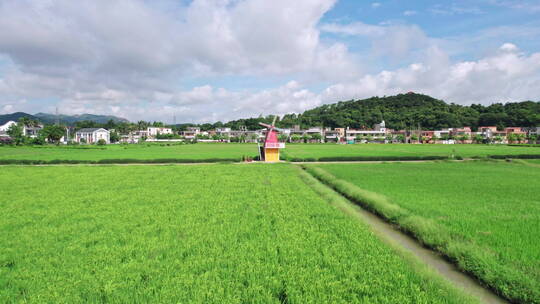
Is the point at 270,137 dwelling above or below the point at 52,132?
below

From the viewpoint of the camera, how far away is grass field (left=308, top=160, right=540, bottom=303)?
587cm

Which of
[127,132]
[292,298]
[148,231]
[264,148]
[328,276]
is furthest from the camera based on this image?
[127,132]

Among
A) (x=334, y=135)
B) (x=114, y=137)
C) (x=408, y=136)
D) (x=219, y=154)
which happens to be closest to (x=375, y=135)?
(x=408, y=136)

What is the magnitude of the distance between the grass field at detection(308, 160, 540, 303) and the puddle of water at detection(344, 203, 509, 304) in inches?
8.1

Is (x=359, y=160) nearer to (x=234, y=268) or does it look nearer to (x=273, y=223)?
(x=273, y=223)

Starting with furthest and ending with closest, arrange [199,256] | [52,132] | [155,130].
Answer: [155,130] → [52,132] → [199,256]

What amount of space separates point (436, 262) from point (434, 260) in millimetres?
127

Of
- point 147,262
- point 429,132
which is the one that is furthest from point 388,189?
point 429,132

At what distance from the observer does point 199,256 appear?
21.1 ft

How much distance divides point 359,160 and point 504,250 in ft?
103

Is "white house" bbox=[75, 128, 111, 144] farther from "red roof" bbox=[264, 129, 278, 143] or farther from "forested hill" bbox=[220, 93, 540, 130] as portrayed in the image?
"red roof" bbox=[264, 129, 278, 143]

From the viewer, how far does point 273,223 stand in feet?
30.6

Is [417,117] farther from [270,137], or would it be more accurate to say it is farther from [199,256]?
[199,256]

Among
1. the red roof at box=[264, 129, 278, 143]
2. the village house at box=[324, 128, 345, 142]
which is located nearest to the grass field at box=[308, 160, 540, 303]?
the red roof at box=[264, 129, 278, 143]
